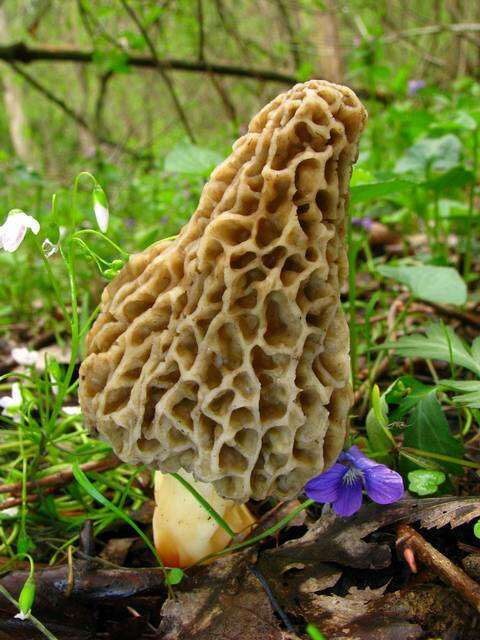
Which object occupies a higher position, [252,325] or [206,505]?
[252,325]

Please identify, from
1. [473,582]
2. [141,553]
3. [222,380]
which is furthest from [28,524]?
[473,582]

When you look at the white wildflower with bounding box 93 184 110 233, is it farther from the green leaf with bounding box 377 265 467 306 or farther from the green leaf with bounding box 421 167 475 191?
the green leaf with bounding box 421 167 475 191

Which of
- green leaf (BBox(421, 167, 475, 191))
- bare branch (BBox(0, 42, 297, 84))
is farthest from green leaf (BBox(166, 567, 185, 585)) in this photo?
bare branch (BBox(0, 42, 297, 84))

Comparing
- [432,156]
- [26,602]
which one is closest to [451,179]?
[432,156]

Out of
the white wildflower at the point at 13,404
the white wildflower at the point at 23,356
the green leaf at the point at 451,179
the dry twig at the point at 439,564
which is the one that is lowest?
the dry twig at the point at 439,564

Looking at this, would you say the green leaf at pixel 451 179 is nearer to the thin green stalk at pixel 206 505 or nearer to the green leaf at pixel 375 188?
the green leaf at pixel 375 188

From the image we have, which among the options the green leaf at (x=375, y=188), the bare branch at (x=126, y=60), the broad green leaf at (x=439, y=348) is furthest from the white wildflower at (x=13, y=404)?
the bare branch at (x=126, y=60)

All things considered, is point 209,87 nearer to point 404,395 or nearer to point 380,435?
point 404,395
